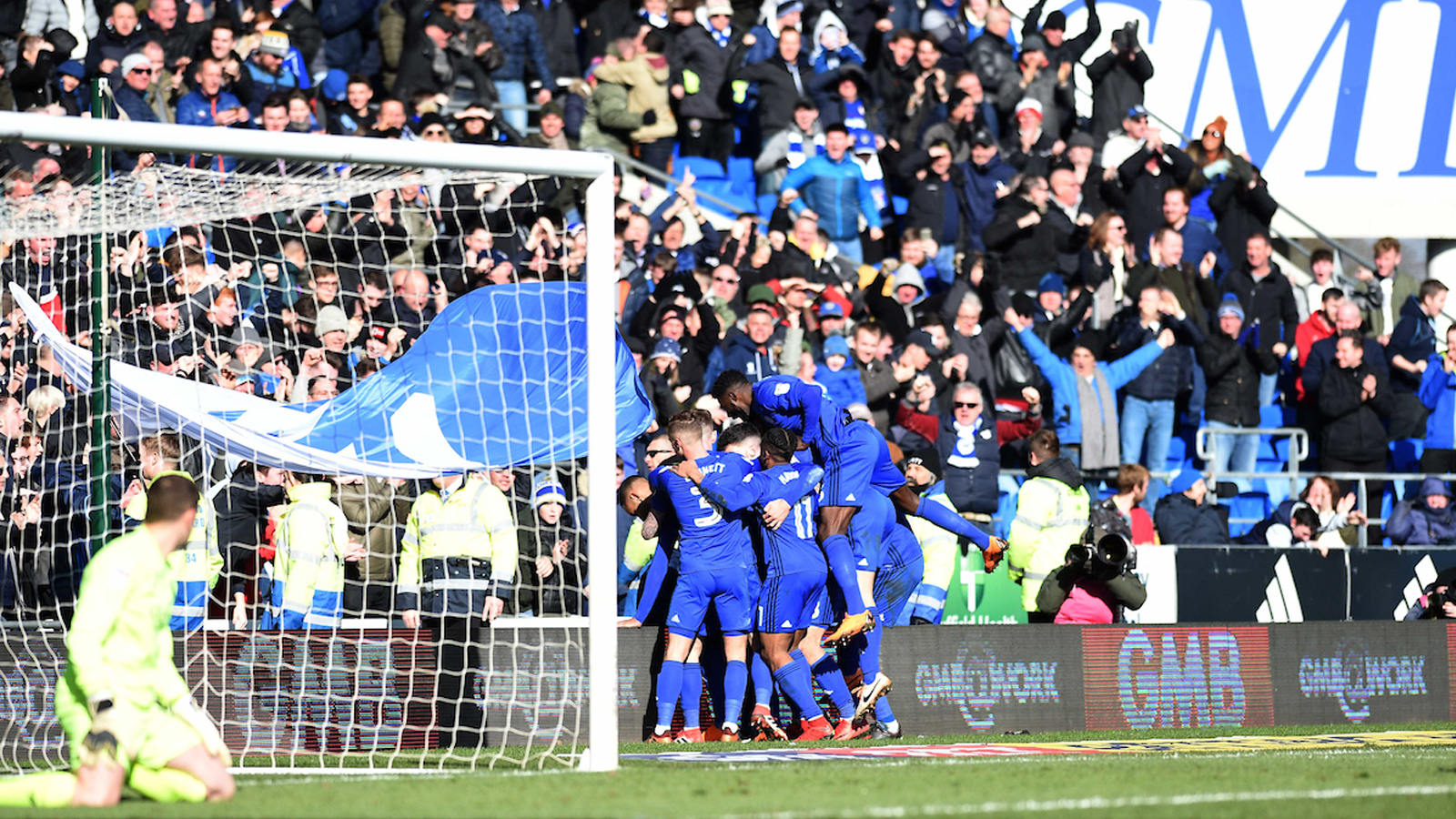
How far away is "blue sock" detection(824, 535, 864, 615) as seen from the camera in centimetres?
1077

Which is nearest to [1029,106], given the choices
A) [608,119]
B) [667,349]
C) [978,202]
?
[978,202]

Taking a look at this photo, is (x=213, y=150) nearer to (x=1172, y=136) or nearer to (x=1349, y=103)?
(x=1172, y=136)

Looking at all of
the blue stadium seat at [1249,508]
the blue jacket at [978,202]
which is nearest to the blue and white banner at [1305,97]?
the blue jacket at [978,202]

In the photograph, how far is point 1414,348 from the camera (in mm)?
17141

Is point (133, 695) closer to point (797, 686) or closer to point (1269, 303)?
point (797, 686)

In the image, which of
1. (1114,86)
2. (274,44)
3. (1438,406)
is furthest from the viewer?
(1114,86)

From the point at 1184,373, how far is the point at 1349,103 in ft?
23.1

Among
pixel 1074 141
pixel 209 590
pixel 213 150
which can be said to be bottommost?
pixel 209 590

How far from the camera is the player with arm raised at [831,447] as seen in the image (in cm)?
→ 1080

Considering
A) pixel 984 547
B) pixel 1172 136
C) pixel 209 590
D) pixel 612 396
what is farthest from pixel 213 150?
pixel 1172 136

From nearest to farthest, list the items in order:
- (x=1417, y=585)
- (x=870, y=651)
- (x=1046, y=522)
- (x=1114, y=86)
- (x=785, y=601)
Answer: (x=785, y=601), (x=870, y=651), (x=1046, y=522), (x=1417, y=585), (x=1114, y=86)

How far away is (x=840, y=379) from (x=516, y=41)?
4.92 metres

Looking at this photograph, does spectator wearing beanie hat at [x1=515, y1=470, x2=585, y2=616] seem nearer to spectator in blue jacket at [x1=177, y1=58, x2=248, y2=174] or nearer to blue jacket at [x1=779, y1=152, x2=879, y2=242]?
spectator in blue jacket at [x1=177, y1=58, x2=248, y2=174]

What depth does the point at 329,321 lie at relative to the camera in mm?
10953
